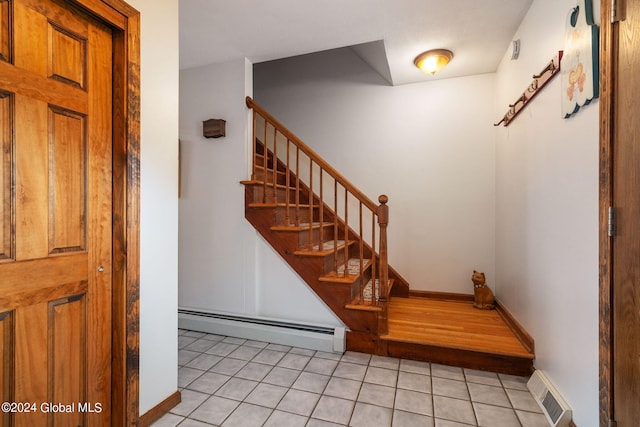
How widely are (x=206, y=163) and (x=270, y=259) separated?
1152 mm

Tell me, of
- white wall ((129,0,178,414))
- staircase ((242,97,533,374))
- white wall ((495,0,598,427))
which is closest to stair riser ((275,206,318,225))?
staircase ((242,97,533,374))

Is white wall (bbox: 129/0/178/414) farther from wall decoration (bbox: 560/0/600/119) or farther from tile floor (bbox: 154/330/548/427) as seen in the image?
wall decoration (bbox: 560/0/600/119)

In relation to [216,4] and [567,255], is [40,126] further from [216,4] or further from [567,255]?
[567,255]

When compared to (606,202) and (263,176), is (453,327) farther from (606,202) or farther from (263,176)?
(263,176)

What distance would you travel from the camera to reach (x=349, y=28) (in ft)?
7.44

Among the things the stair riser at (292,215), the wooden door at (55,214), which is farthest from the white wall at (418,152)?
the wooden door at (55,214)

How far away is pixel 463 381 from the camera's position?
1.90 meters

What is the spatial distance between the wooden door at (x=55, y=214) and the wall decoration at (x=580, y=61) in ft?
7.26

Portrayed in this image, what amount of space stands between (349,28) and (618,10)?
1671 mm

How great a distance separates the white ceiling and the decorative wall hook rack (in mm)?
602

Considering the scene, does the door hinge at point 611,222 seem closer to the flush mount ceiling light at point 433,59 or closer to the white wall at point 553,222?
the white wall at point 553,222

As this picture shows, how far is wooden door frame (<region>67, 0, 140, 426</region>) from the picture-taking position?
54.6 inches

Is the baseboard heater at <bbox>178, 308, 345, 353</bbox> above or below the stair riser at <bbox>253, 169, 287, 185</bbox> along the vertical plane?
below

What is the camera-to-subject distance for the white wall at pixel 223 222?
2.63m
